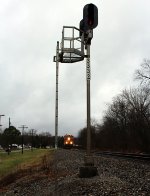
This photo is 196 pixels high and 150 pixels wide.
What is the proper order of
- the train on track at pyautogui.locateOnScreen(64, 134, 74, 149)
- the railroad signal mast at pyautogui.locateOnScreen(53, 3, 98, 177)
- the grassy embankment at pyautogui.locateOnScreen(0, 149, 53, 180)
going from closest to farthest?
the train on track at pyautogui.locateOnScreen(64, 134, 74, 149) < the railroad signal mast at pyautogui.locateOnScreen(53, 3, 98, 177) < the grassy embankment at pyautogui.locateOnScreen(0, 149, 53, 180)

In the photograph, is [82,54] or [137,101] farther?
[137,101]

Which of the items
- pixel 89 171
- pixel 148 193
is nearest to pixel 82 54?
pixel 89 171

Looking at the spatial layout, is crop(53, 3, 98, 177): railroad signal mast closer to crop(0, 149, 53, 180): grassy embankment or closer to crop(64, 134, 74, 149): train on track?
crop(64, 134, 74, 149): train on track

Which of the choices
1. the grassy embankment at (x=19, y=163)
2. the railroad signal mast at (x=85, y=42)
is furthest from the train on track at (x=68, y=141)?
the grassy embankment at (x=19, y=163)

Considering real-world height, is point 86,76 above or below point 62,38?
below

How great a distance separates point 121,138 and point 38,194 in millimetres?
85707

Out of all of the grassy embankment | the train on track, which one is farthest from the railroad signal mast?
the grassy embankment

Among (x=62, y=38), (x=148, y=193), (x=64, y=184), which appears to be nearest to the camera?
(x=148, y=193)

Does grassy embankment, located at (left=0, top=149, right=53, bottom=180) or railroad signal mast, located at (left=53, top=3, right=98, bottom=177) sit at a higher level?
railroad signal mast, located at (left=53, top=3, right=98, bottom=177)

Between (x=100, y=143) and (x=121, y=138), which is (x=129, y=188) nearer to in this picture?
(x=121, y=138)

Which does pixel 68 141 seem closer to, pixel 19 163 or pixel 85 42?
pixel 85 42

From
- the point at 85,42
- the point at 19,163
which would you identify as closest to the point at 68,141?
the point at 85,42

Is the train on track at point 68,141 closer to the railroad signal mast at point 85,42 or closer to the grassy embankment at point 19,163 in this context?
the railroad signal mast at point 85,42

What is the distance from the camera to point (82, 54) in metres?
17.4
